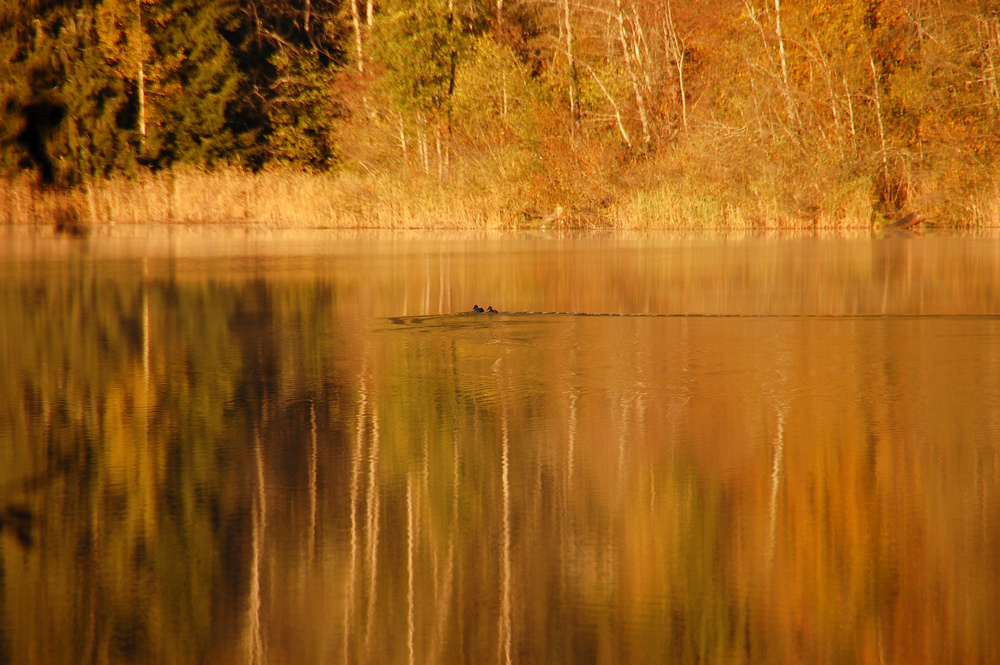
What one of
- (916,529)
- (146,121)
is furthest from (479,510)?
(146,121)

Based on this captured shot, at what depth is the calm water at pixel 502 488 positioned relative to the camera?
3.22 meters

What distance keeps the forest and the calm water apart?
1685 cm

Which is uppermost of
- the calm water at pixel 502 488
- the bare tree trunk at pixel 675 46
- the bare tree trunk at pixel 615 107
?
the bare tree trunk at pixel 675 46

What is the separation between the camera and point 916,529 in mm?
3953

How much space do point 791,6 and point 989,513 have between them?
→ 81.7ft

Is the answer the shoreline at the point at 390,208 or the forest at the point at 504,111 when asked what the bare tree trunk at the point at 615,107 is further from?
the shoreline at the point at 390,208

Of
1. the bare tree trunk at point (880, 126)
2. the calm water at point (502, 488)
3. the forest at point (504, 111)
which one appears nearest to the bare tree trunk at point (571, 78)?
the forest at point (504, 111)

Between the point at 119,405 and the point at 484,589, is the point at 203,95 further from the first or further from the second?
the point at 484,589

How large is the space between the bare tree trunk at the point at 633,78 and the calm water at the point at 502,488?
2053cm

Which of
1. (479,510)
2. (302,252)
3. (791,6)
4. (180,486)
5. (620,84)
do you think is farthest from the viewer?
(620,84)

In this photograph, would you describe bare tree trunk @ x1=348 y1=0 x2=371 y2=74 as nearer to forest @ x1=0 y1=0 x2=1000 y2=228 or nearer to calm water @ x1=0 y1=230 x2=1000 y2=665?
forest @ x1=0 y1=0 x2=1000 y2=228

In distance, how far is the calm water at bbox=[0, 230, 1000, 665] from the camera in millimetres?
3219

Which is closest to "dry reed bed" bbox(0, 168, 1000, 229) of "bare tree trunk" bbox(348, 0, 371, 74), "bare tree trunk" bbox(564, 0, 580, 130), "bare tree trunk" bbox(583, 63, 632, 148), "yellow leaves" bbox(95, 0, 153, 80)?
"bare tree trunk" bbox(583, 63, 632, 148)

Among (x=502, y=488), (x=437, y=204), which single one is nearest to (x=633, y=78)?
(x=437, y=204)
